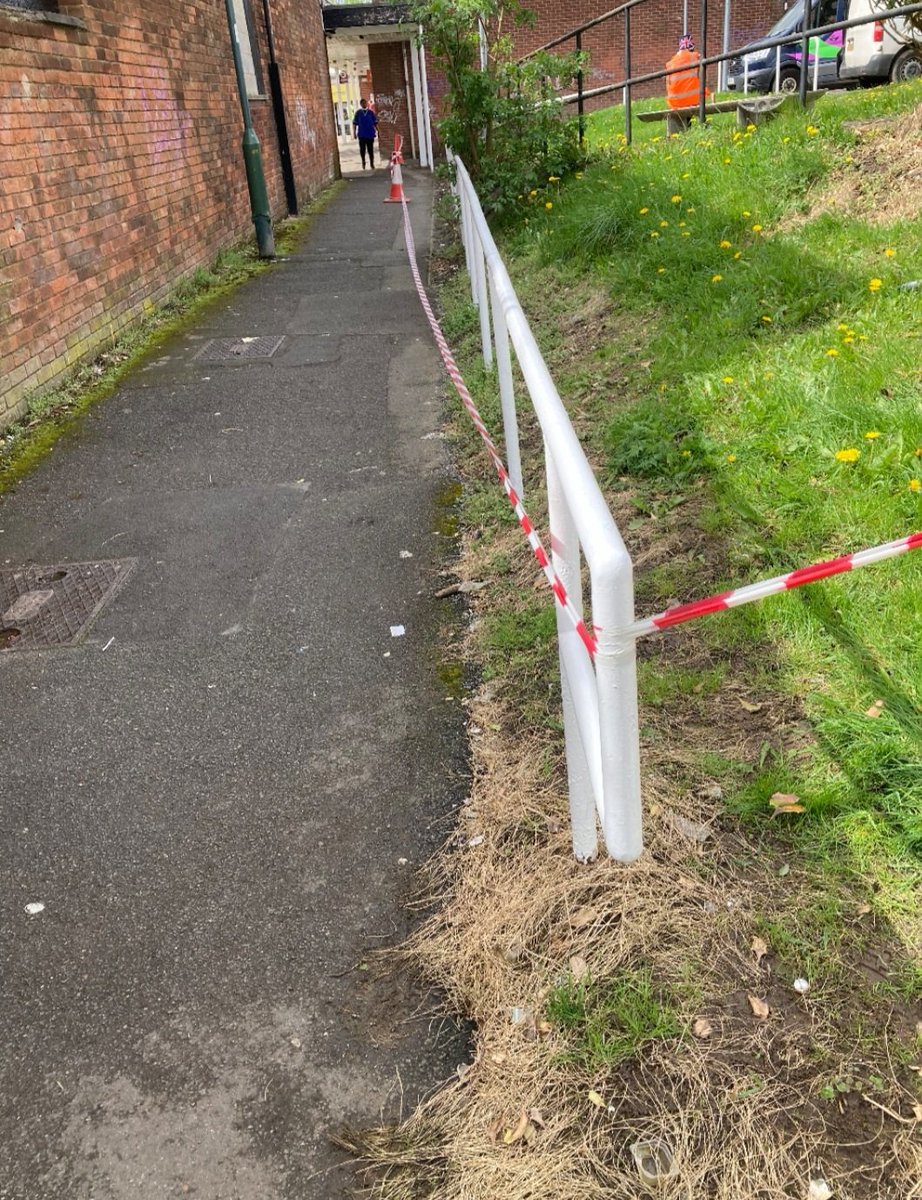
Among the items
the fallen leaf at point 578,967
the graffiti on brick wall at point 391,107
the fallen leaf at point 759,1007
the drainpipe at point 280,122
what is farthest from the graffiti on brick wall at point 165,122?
the graffiti on brick wall at point 391,107

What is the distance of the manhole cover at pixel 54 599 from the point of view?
404 centimetres

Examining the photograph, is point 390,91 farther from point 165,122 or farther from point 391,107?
→ point 165,122

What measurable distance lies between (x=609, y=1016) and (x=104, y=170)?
27.3 feet

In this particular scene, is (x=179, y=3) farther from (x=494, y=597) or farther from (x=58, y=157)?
(x=494, y=597)

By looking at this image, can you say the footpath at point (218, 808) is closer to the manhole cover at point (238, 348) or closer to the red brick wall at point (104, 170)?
the red brick wall at point (104, 170)

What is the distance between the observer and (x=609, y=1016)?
2.08 meters

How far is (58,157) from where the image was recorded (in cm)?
725

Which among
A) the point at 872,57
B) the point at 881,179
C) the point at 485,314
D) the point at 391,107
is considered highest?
the point at 391,107

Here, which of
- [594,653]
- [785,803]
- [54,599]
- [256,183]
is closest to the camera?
[594,653]

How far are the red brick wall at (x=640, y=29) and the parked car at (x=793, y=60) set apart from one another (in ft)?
21.9

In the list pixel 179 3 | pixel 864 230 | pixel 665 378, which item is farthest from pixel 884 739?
pixel 179 3

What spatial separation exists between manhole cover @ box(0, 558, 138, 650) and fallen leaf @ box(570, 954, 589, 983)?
8.68 feet

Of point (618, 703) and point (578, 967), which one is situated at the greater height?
point (618, 703)

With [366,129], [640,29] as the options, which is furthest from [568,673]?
[640,29]
